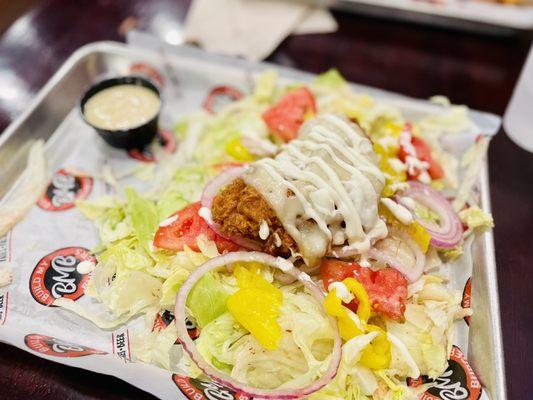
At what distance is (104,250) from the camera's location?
2.49 m

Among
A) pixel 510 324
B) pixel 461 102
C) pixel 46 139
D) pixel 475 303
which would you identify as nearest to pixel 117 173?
pixel 46 139

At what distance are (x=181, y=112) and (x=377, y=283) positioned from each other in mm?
1974

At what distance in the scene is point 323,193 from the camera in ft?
6.85

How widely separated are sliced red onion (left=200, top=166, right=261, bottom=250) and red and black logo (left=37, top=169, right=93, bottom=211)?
885 mm

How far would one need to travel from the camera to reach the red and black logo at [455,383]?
193cm

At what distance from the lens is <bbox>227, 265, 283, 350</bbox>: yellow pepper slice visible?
6.35ft

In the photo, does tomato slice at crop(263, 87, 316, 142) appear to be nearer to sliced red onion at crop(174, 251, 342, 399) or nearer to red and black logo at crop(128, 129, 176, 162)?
red and black logo at crop(128, 129, 176, 162)

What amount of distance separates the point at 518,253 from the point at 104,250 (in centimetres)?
233

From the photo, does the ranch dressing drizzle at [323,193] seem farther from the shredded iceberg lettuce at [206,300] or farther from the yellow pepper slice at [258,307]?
the shredded iceberg lettuce at [206,300]

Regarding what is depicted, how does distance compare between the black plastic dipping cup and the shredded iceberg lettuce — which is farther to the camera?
the black plastic dipping cup

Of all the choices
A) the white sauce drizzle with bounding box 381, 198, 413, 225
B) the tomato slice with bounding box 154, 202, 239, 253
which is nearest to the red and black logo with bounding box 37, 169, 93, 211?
the tomato slice with bounding box 154, 202, 239, 253

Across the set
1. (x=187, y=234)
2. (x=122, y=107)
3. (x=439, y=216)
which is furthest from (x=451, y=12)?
(x=187, y=234)

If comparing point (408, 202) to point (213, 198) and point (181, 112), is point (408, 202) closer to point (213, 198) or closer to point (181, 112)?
point (213, 198)

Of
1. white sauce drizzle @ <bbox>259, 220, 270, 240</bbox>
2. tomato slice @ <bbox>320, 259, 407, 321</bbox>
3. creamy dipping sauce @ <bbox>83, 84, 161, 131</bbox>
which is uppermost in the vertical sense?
creamy dipping sauce @ <bbox>83, 84, 161, 131</bbox>
